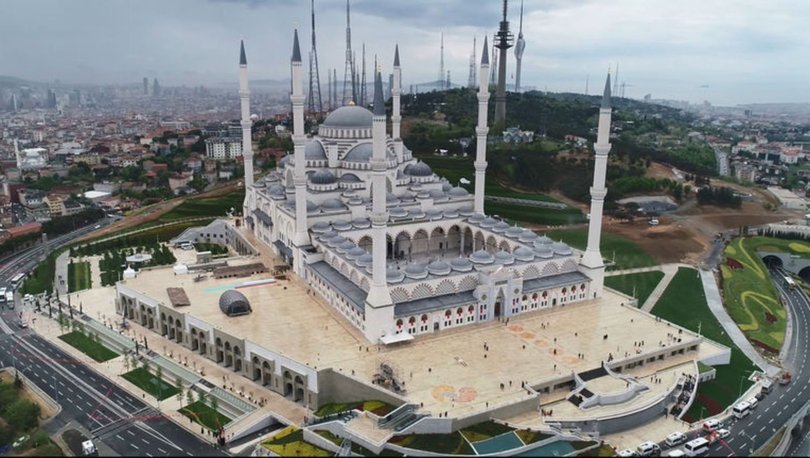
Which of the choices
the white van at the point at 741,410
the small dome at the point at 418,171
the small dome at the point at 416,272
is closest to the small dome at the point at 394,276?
the small dome at the point at 416,272

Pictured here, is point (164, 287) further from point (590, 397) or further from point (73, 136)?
point (73, 136)

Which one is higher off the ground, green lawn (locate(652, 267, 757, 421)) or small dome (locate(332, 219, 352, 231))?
small dome (locate(332, 219, 352, 231))

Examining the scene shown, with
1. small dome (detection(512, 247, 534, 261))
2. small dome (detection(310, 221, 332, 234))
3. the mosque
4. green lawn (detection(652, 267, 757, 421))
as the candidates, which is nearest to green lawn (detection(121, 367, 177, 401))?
the mosque

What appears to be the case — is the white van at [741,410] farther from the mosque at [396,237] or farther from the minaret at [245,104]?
the minaret at [245,104]

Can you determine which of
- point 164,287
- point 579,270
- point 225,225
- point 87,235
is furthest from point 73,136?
→ point 579,270

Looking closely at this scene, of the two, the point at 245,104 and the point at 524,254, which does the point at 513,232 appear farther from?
the point at 245,104

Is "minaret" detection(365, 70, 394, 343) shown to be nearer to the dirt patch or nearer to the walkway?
the dirt patch
